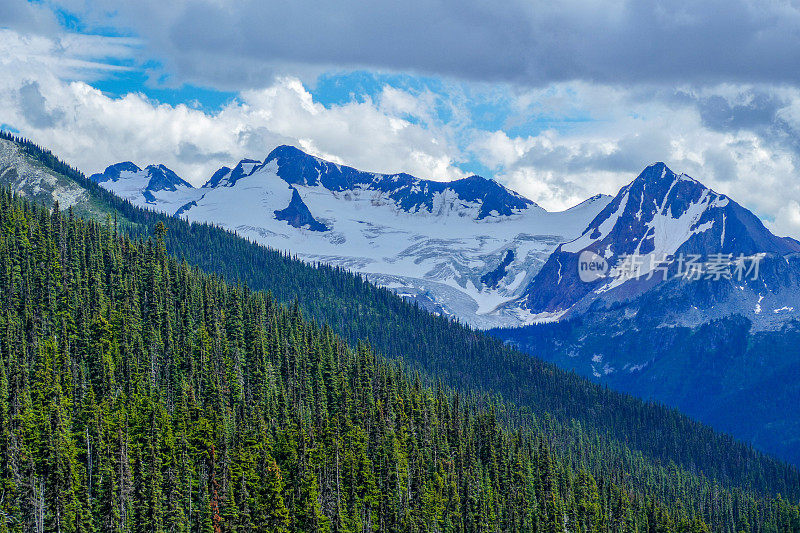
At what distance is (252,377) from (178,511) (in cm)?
6258

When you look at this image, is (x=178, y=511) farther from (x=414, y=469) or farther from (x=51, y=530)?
(x=414, y=469)

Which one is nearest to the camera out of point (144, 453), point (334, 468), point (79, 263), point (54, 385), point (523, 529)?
point (144, 453)

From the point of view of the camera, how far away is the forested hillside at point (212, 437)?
400ft

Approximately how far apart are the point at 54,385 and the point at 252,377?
4935 cm

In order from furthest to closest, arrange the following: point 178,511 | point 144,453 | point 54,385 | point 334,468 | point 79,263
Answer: point 79,263
point 334,468
point 54,385
point 144,453
point 178,511

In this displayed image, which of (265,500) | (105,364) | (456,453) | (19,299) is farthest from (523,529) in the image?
(19,299)

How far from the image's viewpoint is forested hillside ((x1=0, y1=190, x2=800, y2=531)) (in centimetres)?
12188

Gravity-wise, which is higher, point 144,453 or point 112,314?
point 112,314

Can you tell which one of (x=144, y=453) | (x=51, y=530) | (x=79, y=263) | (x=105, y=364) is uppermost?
(x=79, y=263)

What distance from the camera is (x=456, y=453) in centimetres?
17300

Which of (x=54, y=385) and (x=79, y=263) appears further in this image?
(x=79, y=263)

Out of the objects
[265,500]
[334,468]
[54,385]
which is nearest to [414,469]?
[334,468]

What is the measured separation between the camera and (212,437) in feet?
476

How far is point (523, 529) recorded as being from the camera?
165125mm
